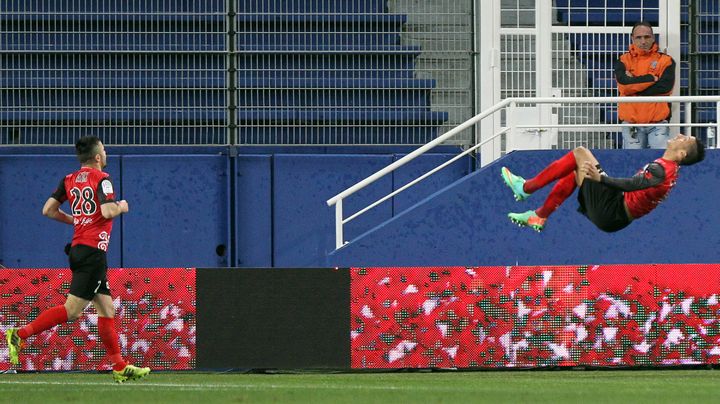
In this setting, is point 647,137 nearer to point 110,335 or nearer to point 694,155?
point 694,155

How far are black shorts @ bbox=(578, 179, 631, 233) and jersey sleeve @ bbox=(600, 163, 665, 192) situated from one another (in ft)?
0.42

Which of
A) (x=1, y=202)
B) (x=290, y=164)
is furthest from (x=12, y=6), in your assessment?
(x=290, y=164)

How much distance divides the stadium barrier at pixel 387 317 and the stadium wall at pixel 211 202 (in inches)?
129

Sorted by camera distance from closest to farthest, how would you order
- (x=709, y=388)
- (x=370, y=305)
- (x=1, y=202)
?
(x=709, y=388) < (x=370, y=305) < (x=1, y=202)

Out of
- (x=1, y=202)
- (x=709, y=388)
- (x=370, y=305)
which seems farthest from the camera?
(x=1, y=202)

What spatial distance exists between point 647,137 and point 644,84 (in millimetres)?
566

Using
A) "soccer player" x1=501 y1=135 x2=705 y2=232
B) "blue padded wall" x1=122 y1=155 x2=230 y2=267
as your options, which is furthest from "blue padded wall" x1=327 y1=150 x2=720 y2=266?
"soccer player" x1=501 y1=135 x2=705 y2=232

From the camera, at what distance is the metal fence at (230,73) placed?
16516 millimetres

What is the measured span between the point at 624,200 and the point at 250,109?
646cm

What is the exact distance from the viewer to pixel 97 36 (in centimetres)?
1667

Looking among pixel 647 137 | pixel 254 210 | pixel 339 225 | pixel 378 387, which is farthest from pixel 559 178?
pixel 254 210

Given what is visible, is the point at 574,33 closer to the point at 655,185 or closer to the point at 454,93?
the point at 454,93

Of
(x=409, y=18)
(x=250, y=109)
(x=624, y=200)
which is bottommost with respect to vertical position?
(x=624, y=200)

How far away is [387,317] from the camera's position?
A: 13062mm
